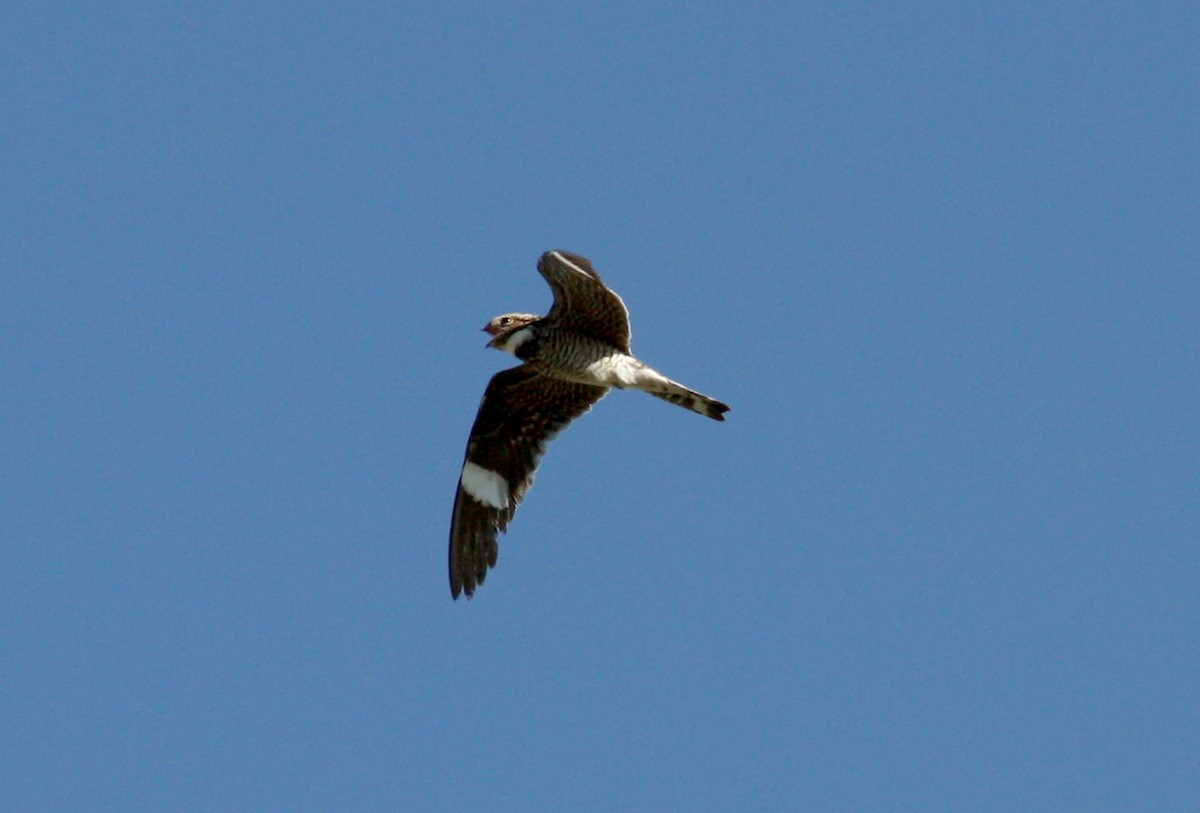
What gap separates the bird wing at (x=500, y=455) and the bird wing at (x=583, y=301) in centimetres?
95

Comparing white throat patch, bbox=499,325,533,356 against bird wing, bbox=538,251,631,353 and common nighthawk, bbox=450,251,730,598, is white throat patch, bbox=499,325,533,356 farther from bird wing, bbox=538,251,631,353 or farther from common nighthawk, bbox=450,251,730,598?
bird wing, bbox=538,251,631,353

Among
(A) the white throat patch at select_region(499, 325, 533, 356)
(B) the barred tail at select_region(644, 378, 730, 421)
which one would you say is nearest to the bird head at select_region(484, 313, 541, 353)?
(A) the white throat patch at select_region(499, 325, 533, 356)

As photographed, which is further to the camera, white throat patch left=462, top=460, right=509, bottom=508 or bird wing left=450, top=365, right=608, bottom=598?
white throat patch left=462, top=460, right=509, bottom=508

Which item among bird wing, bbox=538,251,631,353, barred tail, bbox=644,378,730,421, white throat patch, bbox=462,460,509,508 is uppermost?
bird wing, bbox=538,251,631,353

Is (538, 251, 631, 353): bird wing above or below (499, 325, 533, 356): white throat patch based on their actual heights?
above

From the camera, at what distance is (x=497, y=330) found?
485 inches

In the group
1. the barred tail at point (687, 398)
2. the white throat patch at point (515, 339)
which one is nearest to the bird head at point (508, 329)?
the white throat patch at point (515, 339)

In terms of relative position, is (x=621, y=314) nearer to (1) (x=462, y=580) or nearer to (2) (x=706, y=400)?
(2) (x=706, y=400)

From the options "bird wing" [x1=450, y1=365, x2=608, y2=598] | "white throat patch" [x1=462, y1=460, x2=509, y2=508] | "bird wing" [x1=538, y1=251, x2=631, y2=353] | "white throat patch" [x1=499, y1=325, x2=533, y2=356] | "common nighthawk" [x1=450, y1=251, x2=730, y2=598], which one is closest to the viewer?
"bird wing" [x1=538, y1=251, x2=631, y2=353]

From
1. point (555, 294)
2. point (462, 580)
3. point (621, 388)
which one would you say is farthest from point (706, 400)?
point (462, 580)

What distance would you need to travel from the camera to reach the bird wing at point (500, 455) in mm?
12656

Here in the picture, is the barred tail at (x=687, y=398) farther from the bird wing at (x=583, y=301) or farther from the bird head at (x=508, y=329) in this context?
the bird head at (x=508, y=329)

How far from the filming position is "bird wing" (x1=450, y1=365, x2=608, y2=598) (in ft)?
41.5

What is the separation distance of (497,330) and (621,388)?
3.63 feet
